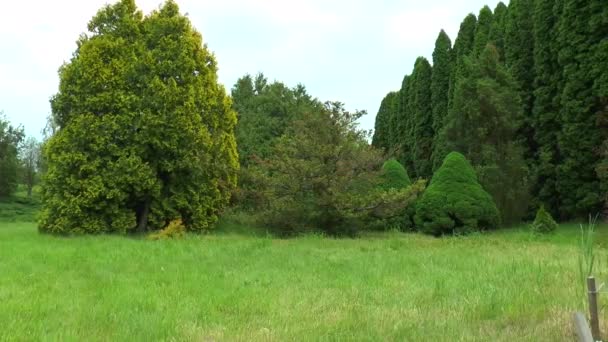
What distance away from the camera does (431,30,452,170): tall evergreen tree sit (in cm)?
2964

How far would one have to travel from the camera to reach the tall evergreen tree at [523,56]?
22062 mm

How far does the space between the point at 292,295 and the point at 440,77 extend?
84.9 feet

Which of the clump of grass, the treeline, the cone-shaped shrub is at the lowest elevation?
the clump of grass

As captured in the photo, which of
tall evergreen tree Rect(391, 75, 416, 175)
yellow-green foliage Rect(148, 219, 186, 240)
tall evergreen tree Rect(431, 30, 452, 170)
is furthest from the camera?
tall evergreen tree Rect(391, 75, 416, 175)

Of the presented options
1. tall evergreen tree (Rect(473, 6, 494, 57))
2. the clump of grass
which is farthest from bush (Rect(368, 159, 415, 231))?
the clump of grass

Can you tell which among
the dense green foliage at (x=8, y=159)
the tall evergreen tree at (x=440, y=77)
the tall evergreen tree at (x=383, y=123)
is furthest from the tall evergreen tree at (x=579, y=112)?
the dense green foliage at (x=8, y=159)

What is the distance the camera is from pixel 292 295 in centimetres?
617

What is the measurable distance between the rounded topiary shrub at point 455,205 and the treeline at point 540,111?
186 centimetres

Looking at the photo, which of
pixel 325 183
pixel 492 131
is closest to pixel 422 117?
pixel 492 131

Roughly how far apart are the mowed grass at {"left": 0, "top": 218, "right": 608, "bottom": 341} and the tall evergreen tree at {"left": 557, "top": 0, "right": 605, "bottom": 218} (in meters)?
9.58

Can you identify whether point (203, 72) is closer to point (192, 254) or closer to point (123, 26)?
point (123, 26)

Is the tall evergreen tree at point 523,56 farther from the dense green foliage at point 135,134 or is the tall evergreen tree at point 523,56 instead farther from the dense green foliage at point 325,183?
the dense green foliage at point 135,134

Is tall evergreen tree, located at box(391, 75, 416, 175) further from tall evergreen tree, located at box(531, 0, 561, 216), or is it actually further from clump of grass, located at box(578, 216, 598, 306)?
clump of grass, located at box(578, 216, 598, 306)

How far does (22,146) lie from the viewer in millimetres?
46125
